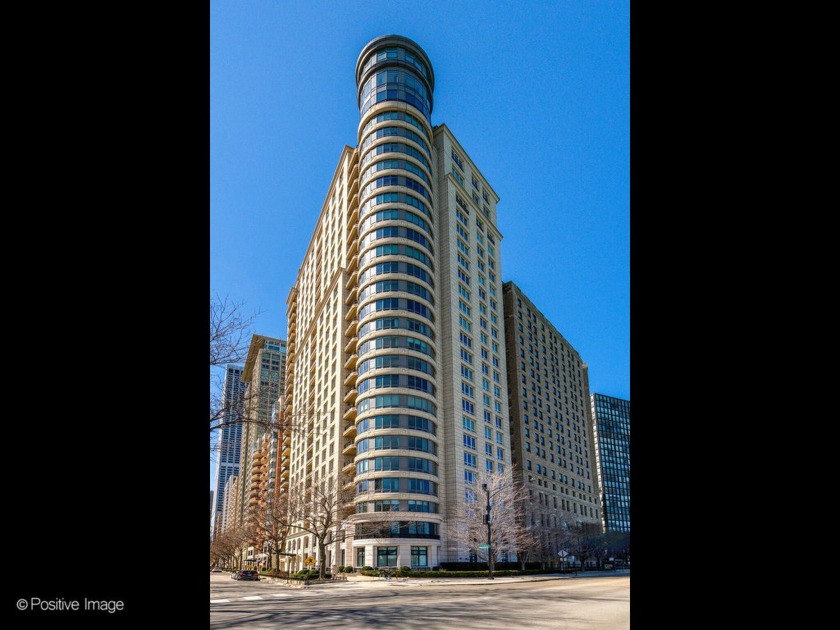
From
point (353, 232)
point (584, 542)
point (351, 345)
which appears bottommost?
point (584, 542)

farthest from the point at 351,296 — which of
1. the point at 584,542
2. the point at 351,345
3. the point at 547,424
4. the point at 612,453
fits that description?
the point at 612,453

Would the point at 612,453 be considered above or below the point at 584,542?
above

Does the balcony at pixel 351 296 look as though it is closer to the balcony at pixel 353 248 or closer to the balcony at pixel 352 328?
the balcony at pixel 352 328

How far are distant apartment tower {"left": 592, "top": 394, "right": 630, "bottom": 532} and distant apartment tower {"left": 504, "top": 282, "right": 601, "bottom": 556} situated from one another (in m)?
23.2

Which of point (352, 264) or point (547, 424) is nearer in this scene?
point (352, 264)

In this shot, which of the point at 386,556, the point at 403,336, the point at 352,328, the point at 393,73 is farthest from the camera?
the point at 393,73

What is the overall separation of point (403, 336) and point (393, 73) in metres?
33.8

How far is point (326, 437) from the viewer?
64125mm

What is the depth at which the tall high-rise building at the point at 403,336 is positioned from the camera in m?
50.7

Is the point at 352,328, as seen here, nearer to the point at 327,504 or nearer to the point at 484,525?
the point at 327,504

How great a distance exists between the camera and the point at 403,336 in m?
54.1
